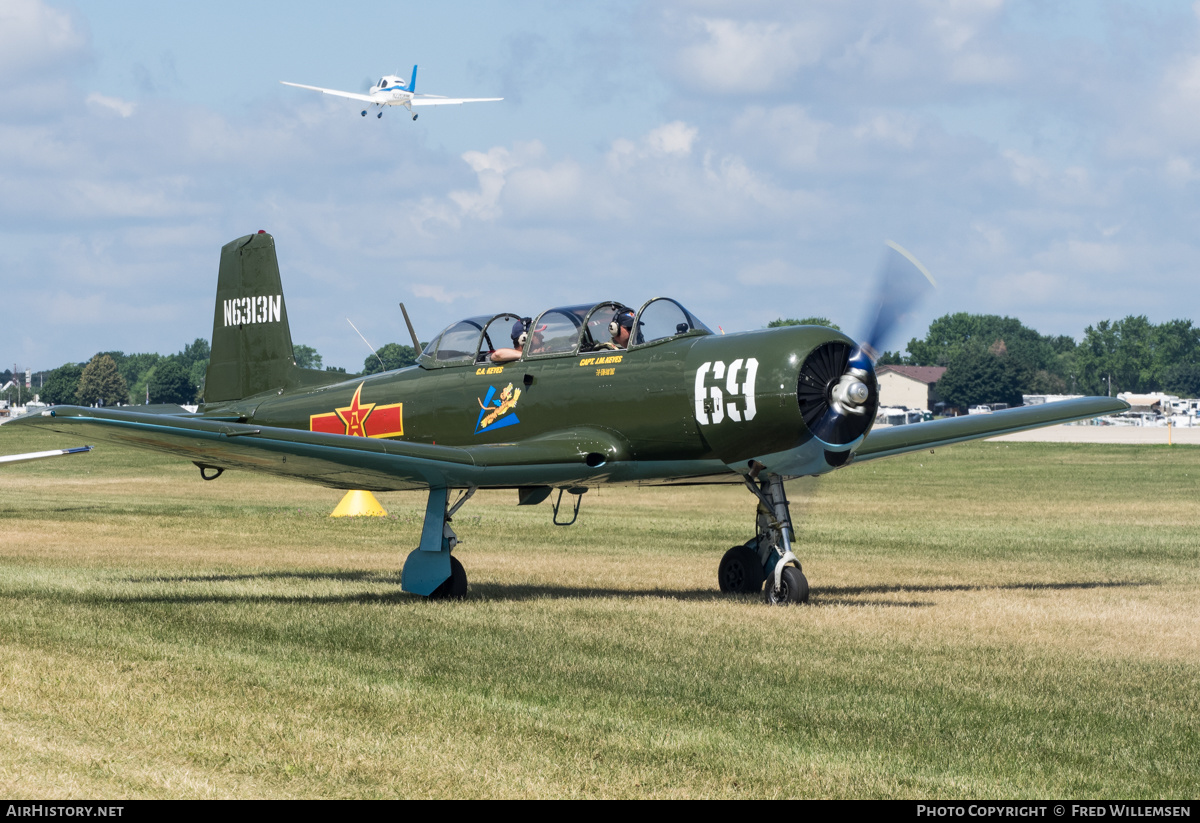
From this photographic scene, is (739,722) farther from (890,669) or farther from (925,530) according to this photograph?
(925,530)

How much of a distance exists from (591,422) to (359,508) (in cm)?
1374

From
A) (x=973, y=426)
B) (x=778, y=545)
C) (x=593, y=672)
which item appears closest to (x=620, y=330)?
(x=778, y=545)

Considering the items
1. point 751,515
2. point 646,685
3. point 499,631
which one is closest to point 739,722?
point 646,685

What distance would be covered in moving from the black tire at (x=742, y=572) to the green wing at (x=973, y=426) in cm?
158

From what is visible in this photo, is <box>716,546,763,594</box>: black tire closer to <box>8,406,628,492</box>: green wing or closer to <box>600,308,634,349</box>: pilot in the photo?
<box>8,406,628,492</box>: green wing

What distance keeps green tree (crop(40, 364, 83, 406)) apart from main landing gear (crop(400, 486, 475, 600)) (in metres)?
→ 172

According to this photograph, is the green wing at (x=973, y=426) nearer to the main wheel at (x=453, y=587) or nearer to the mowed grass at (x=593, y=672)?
the mowed grass at (x=593, y=672)

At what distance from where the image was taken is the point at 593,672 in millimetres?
9047

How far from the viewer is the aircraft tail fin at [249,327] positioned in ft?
56.6

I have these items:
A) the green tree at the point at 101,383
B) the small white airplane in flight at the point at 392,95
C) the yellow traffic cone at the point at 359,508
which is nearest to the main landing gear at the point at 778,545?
the yellow traffic cone at the point at 359,508

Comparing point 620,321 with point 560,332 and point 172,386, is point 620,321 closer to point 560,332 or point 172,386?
point 560,332

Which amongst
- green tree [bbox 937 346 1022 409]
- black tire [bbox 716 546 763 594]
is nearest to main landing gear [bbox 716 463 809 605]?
black tire [bbox 716 546 763 594]

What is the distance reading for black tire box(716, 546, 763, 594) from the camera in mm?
13922

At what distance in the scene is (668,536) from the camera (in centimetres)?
2252
